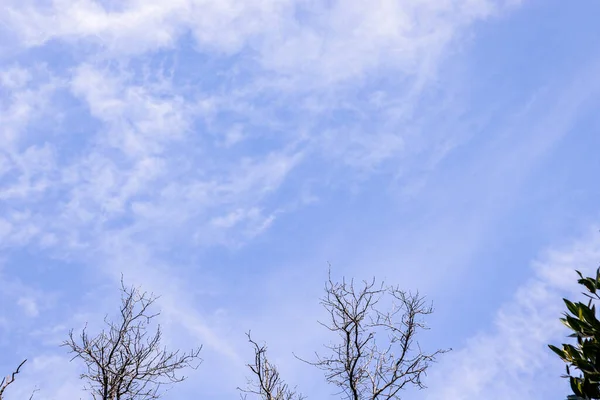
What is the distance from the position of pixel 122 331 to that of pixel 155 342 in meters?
0.77

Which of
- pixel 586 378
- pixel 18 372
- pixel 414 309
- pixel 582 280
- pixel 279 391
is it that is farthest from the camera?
pixel 414 309

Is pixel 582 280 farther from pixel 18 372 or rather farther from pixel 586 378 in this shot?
pixel 18 372

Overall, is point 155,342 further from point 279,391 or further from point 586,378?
point 586,378

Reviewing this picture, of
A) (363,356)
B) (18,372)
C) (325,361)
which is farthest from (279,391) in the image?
(18,372)

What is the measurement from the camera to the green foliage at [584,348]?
5.55 metres

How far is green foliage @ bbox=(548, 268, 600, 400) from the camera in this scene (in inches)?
219

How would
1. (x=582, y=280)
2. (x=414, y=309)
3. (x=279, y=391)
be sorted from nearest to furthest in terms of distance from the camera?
(x=582, y=280) < (x=279, y=391) < (x=414, y=309)

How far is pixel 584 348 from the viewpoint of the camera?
222 inches

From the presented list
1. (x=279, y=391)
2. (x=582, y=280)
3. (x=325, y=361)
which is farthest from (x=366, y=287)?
(x=582, y=280)

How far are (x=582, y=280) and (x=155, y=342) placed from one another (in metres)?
9.14

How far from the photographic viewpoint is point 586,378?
559 centimetres

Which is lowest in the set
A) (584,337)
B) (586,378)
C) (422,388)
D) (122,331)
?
(586,378)

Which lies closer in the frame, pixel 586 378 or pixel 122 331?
pixel 586 378

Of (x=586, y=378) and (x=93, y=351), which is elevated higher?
(x=93, y=351)
